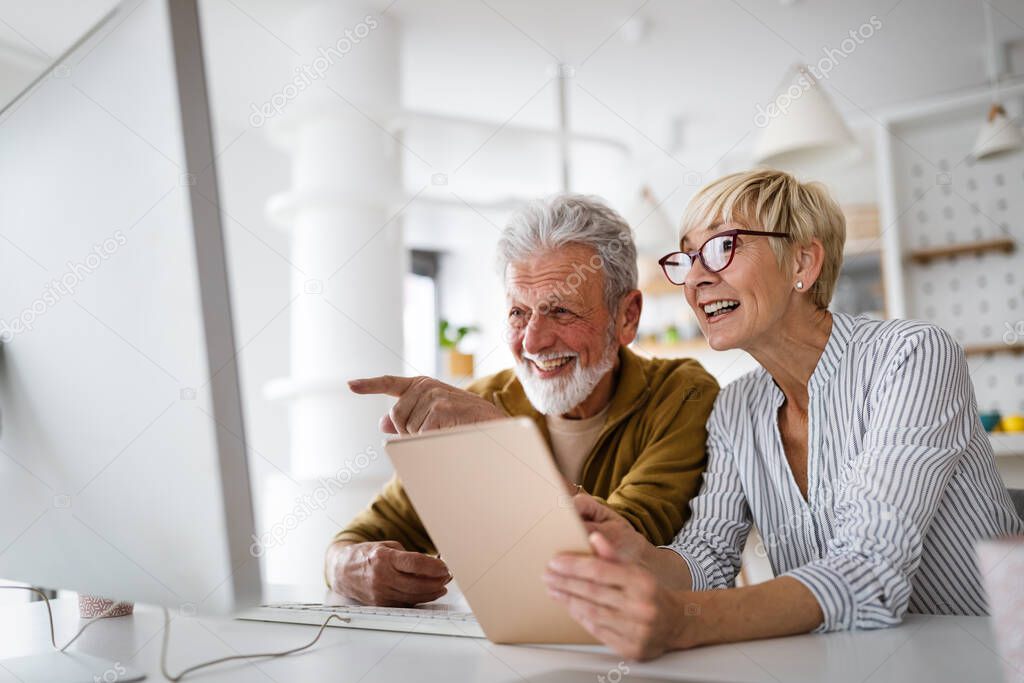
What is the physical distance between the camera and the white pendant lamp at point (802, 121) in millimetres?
2789

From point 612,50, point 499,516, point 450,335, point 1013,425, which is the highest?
point 612,50

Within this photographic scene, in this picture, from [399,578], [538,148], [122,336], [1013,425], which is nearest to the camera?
[122,336]

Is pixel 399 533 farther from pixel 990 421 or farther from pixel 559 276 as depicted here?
pixel 990 421

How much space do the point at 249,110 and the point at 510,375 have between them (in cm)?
351

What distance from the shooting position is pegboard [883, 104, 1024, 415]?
4.61m

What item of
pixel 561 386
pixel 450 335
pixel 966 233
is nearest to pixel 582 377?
pixel 561 386

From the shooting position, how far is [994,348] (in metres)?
4.58

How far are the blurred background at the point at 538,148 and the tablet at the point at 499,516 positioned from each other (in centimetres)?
206

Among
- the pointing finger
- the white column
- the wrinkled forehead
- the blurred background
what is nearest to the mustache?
the wrinkled forehead

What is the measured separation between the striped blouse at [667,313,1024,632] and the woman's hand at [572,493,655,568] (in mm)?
129

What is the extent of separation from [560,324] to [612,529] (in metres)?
0.66

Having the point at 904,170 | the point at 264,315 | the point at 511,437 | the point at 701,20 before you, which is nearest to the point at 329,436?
the point at 264,315

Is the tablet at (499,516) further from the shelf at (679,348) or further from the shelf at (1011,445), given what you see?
the shelf at (679,348)

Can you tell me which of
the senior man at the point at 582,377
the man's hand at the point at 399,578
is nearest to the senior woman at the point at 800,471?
the senior man at the point at 582,377
